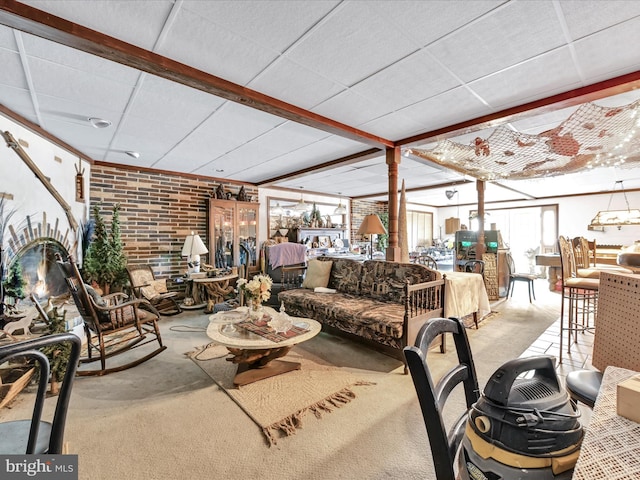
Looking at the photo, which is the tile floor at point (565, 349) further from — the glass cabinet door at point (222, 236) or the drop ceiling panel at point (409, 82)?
the glass cabinet door at point (222, 236)

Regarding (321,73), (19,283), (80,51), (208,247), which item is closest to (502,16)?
(321,73)

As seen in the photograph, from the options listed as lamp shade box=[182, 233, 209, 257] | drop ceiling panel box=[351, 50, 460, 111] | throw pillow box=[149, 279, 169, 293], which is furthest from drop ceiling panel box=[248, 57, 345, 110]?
throw pillow box=[149, 279, 169, 293]

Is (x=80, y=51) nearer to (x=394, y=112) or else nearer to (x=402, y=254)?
(x=394, y=112)

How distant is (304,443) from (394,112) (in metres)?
2.73

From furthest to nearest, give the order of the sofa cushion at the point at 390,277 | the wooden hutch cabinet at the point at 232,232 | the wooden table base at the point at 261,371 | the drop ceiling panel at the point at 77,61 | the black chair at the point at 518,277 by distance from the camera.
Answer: the wooden hutch cabinet at the point at 232,232 < the black chair at the point at 518,277 < the sofa cushion at the point at 390,277 < the wooden table base at the point at 261,371 < the drop ceiling panel at the point at 77,61

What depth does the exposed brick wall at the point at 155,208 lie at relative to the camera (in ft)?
15.3

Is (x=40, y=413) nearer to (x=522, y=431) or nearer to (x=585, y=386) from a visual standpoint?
(x=522, y=431)

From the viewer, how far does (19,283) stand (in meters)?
2.75

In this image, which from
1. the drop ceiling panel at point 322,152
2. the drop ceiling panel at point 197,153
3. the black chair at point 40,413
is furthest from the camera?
the drop ceiling panel at point 322,152

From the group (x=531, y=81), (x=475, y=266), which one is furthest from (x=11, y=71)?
(x=475, y=266)

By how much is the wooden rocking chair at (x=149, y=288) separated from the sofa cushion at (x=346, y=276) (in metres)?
2.44

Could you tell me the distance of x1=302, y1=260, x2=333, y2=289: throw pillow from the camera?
4301 mm

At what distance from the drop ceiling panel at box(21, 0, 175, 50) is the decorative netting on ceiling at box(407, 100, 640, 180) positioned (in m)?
2.79

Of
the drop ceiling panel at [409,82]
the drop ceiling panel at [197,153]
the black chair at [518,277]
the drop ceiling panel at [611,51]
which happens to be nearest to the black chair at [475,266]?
the black chair at [518,277]
